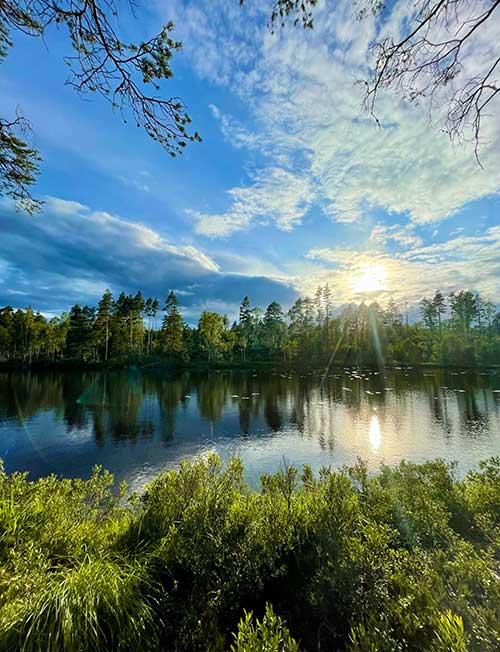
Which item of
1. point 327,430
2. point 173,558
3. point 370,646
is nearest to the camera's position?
point 370,646

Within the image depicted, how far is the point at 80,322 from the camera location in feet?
167

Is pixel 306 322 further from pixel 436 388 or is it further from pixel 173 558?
pixel 173 558

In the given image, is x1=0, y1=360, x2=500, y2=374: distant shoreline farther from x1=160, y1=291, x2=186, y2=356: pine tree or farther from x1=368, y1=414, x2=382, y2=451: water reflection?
x1=368, y1=414, x2=382, y2=451: water reflection

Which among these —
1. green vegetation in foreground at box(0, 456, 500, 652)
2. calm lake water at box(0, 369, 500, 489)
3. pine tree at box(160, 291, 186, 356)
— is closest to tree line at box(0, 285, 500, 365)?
pine tree at box(160, 291, 186, 356)

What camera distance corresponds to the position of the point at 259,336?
66688 millimetres

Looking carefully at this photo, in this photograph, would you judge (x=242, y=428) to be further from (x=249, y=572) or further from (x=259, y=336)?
(x=259, y=336)

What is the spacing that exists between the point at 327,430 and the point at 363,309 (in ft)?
185

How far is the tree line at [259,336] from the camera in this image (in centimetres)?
5144

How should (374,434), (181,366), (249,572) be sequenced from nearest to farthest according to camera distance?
1. (249,572)
2. (374,434)
3. (181,366)

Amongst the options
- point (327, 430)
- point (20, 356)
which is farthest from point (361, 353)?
point (20, 356)

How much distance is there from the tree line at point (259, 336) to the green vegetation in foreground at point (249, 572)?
162ft

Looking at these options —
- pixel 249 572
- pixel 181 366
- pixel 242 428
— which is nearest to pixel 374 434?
pixel 242 428

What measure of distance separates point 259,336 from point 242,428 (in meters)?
50.0

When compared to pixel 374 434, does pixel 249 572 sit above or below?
above
